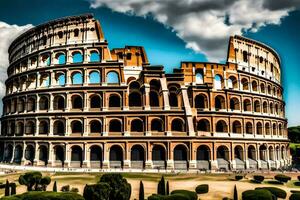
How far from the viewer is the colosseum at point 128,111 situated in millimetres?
43062

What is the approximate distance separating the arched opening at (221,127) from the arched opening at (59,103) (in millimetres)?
24429

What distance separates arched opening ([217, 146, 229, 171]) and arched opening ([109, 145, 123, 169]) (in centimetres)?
1454

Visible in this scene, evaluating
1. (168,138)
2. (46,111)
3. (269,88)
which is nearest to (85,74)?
(46,111)

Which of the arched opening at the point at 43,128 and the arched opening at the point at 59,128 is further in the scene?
the arched opening at the point at 43,128

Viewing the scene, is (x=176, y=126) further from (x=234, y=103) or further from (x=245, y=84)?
(x=245, y=84)

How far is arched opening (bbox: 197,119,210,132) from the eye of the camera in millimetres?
45906

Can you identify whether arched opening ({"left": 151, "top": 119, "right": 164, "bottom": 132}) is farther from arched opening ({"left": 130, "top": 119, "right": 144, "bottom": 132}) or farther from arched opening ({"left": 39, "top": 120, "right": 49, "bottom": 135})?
arched opening ({"left": 39, "top": 120, "right": 49, "bottom": 135})

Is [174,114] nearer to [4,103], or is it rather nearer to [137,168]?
[137,168]

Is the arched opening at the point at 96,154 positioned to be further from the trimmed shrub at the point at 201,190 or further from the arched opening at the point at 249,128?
the arched opening at the point at 249,128

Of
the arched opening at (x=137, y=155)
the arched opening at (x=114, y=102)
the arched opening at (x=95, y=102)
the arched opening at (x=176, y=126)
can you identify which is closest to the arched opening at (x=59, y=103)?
the arched opening at (x=95, y=102)

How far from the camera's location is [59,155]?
147 ft

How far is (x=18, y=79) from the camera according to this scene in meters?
53.0

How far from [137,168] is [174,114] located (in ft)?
30.1

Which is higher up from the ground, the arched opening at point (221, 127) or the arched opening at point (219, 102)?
the arched opening at point (219, 102)
